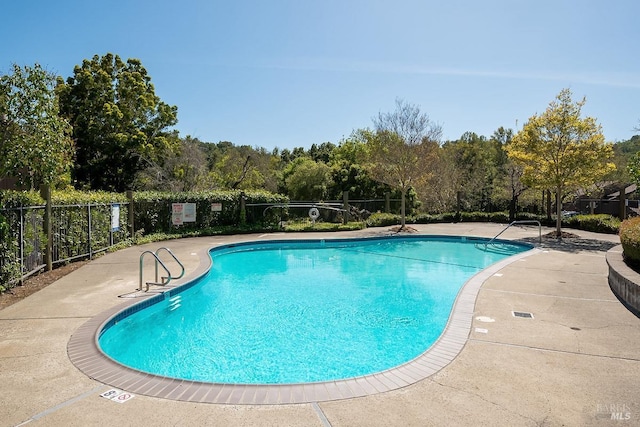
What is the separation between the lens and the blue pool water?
4.82m

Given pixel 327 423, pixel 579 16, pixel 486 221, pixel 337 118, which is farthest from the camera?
pixel 337 118

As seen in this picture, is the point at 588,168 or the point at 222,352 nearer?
the point at 222,352

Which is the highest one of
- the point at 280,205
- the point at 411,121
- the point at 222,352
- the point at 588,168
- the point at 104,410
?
the point at 411,121

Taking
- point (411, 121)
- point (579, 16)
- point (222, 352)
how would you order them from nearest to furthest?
point (222, 352), point (579, 16), point (411, 121)

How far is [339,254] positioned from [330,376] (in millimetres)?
8833

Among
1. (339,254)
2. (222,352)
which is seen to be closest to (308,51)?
(339,254)

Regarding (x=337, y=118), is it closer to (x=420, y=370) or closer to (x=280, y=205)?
(x=280, y=205)

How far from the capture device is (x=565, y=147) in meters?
14.0

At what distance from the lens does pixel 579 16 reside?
8734 mm

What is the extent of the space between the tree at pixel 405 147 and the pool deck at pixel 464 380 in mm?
11240

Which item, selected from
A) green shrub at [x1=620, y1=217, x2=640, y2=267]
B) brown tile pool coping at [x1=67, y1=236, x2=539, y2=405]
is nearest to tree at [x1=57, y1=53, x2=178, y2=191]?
brown tile pool coping at [x1=67, y1=236, x2=539, y2=405]
